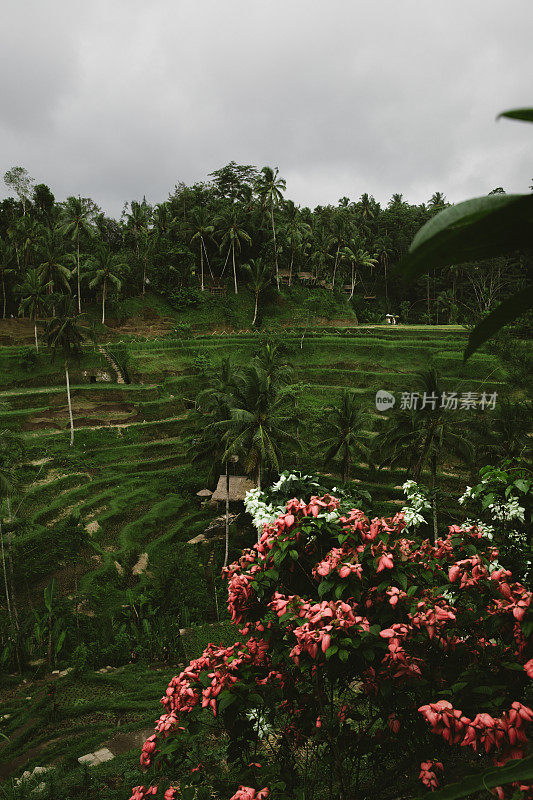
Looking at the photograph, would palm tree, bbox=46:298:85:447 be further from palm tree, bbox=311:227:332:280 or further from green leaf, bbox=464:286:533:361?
palm tree, bbox=311:227:332:280

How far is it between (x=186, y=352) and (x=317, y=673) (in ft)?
111

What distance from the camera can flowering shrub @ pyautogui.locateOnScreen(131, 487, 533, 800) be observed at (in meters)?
2.31

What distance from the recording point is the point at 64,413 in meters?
26.6

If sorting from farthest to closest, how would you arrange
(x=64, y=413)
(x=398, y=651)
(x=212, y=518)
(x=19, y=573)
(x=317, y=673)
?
(x=64, y=413) → (x=212, y=518) → (x=19, y=573) → (x=317, y=673) → (x=398, y=651)

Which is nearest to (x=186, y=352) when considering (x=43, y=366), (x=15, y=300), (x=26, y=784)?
(x=43, y=366)

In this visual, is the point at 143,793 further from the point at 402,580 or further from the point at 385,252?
the point at 385,252

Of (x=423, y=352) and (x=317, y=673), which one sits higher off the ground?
(x=423, y=352)

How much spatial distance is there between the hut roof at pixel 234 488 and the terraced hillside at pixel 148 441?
0.91 m

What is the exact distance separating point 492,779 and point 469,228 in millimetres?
1277

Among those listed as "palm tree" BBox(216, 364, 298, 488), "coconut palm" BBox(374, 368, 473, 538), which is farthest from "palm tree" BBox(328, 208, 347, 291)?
"palm tree" BBox(216, 364, 298, 488)

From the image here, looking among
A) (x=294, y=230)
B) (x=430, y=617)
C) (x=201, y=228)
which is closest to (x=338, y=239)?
(x=294, y=230)

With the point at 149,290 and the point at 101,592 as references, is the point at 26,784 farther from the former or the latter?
the point at 149,290

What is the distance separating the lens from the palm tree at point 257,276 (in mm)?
42219

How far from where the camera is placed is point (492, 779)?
3.60ft
